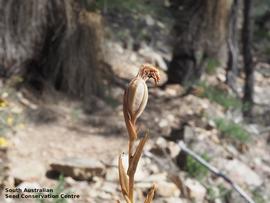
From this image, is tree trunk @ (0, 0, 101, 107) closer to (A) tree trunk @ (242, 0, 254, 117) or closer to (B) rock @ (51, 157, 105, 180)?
(B) rock @ (51, 157, 105, 180)

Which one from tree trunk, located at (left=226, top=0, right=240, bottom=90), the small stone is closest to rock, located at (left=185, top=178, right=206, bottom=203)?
tree trunk, located at (left=226, top=0, right=240, bottom=90)

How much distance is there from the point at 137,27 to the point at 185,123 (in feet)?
9.67

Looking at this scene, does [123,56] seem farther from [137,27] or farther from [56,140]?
[56,140]

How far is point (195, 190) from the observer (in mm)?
3014

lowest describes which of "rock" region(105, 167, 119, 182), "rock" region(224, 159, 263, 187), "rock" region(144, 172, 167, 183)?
"rock" region(224, 159, 263, 187)

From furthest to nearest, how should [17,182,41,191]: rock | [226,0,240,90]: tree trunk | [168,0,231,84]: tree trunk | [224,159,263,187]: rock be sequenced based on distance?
1. [226,0,240,90]: tree trunk
2. [168,0,231,84]: tree trunk
3. [224,159,263,187]: rock
4. [17,182,41,191]: rock

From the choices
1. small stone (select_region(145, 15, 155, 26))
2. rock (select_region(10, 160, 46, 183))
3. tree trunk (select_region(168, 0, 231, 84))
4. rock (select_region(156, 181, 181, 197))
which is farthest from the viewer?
small stone (select_region(145, 15, 155, 26))

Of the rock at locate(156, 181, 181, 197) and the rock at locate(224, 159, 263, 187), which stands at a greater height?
the rock at locate(156, 181, 181, 197)

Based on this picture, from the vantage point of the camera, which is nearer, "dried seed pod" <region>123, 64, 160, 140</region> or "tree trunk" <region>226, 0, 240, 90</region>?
"dried seed pod" <region>123, 64, 160, 140</region>

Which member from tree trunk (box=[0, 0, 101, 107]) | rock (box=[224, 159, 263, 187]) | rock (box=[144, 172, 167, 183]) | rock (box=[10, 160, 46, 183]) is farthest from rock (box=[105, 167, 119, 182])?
tree trunk (box=[0, 0, 101, 107])

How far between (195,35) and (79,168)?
8.87 ft

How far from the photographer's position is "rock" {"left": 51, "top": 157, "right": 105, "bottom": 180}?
2736mm

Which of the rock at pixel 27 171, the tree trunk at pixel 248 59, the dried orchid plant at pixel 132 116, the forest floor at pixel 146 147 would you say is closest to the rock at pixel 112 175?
the forest floor at pixel 146 147

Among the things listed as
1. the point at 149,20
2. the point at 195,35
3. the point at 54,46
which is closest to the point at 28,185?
the point at 54,46
